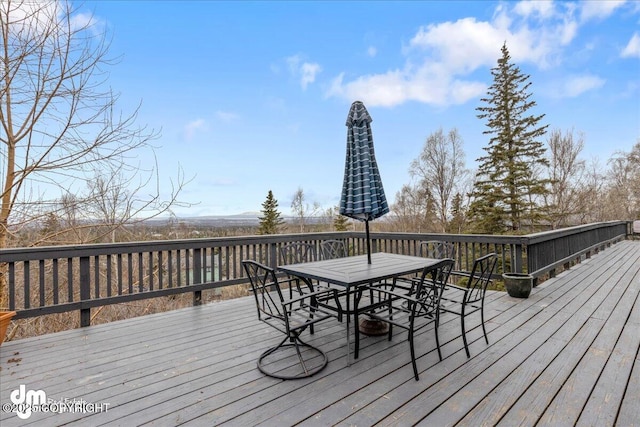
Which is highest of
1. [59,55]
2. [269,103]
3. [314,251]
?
[269,103]

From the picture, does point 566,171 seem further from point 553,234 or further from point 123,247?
point 123,247

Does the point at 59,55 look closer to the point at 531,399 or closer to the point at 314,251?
the point at 314,251

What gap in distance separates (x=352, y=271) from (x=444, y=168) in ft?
58.4

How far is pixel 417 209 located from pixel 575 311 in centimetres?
1610

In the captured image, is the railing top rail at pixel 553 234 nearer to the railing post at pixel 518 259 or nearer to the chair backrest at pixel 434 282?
the railing post at pixel 518 259

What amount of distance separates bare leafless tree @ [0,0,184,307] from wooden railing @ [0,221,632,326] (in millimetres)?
→ 1043

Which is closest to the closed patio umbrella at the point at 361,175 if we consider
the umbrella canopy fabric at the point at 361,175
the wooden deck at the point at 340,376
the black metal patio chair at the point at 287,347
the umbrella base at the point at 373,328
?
the umbrella canopy fabric at the point at 361,175

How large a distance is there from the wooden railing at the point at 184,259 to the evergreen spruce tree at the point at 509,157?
7.55 m

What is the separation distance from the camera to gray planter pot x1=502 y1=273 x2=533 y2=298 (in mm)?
4125

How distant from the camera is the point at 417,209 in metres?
19.3

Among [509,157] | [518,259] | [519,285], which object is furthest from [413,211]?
[519,285]

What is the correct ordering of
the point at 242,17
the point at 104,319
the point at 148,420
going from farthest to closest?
the point at 104,319 < the point at 242,17 < the point at 148,420

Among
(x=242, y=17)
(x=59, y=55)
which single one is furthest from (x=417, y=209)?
(x=59, y=55)

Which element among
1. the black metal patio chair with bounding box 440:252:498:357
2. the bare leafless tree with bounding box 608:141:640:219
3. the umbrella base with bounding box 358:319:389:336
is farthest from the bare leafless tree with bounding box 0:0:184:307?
the bare leafless tree with bounding box 608:141:640:219
